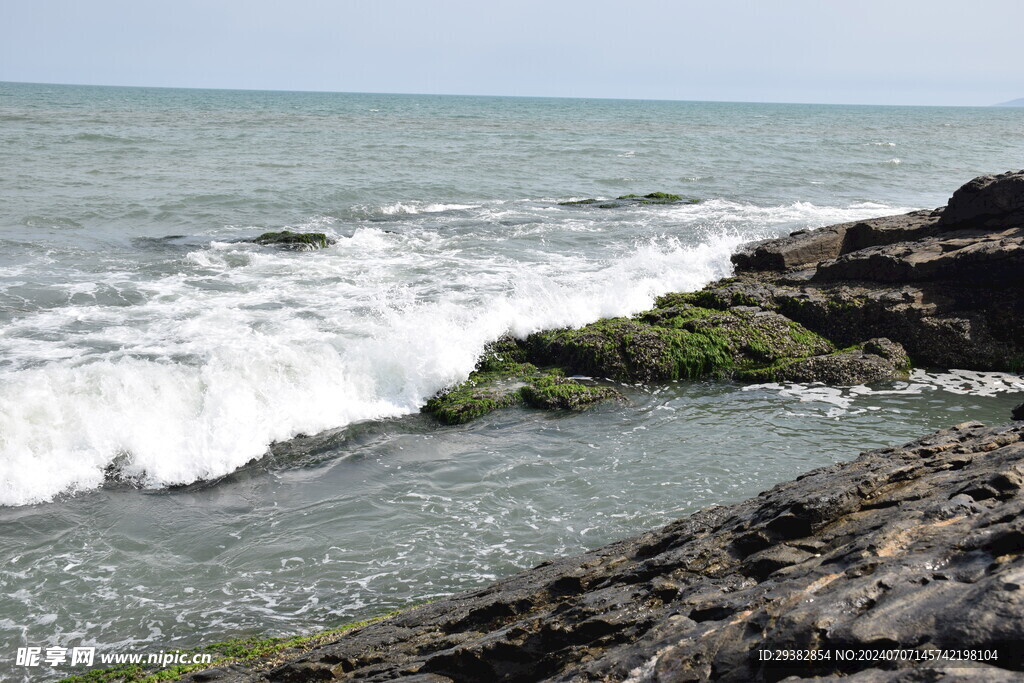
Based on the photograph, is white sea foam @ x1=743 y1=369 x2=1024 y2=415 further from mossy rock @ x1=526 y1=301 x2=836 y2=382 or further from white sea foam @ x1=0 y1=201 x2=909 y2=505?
white sea foam @ x1=0 y1=201 x2=909 y2=505

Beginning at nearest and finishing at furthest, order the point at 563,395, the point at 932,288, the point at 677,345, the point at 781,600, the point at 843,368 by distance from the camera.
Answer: the point at 781,600
the point at 563,395
the point at 843,368
the point at 677,345
the point at 932,288

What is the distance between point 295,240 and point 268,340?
7012mm

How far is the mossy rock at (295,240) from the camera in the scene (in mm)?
17250

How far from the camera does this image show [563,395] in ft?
31.5

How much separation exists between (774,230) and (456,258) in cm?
846

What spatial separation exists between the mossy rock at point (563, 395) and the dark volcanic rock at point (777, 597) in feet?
14.1

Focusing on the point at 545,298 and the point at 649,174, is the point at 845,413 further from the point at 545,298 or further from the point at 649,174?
the point at 649,174

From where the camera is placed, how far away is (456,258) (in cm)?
1661

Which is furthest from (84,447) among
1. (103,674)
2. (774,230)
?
(774,230)

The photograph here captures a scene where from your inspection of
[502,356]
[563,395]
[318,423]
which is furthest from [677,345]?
[318,423]

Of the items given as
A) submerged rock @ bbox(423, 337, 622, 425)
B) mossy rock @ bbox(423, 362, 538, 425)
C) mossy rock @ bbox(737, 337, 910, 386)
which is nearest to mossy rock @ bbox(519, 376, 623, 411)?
submerged rock @ bbox(423, 337, 622, 425)

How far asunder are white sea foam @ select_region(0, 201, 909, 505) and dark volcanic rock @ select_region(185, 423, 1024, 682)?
4.31 meters

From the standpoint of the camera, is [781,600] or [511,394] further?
[511,394]

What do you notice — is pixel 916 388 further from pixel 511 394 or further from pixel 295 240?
pixel 295 240
